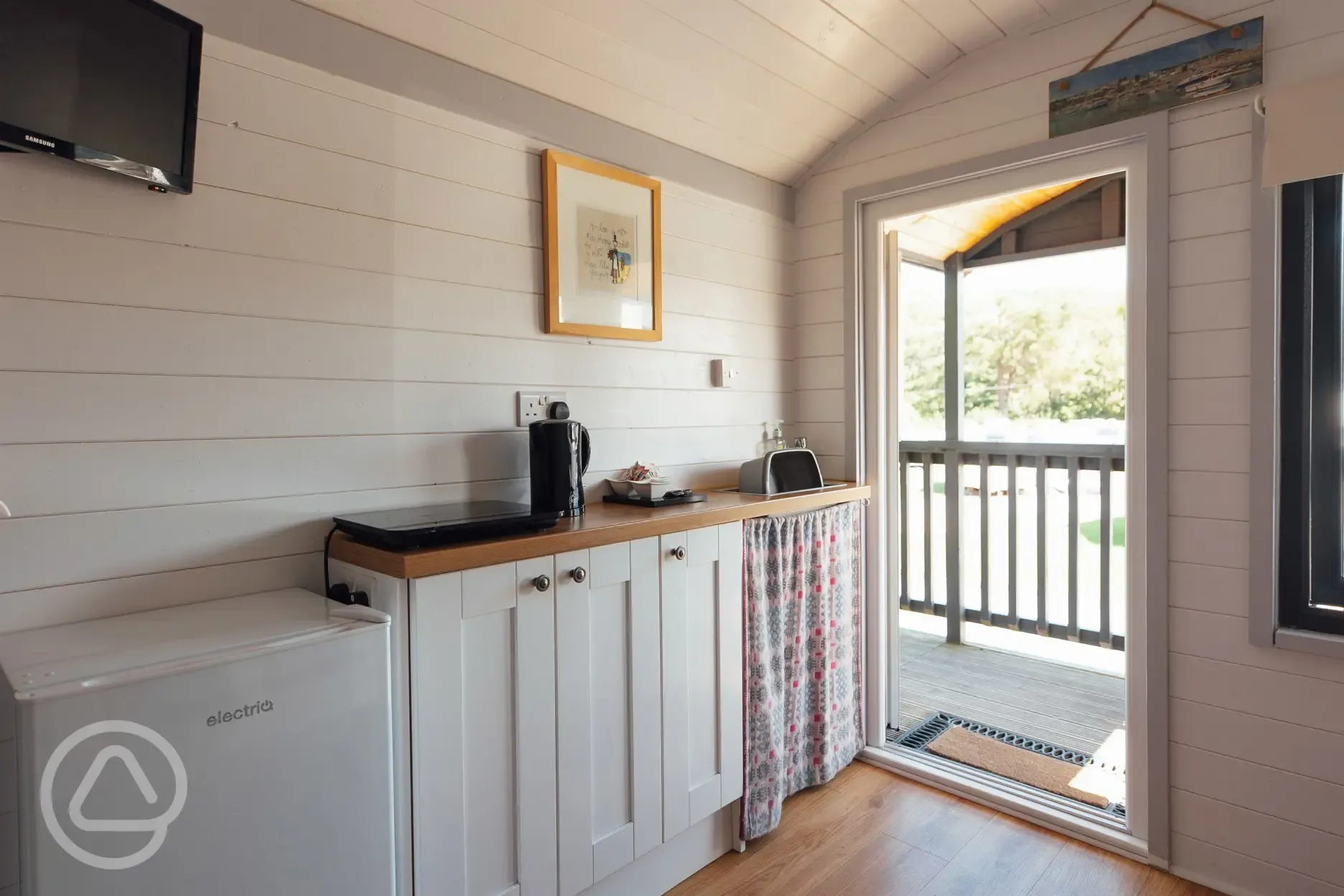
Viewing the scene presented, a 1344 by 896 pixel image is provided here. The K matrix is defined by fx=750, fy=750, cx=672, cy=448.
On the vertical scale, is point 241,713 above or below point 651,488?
below

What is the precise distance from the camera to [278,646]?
1.21 m

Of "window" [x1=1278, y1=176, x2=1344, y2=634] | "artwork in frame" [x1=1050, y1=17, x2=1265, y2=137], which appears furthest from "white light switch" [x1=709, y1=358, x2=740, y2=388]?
"window" [x1=1278, y1=176, x2=1344, y2=634]

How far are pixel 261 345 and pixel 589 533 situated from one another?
0.80 metres

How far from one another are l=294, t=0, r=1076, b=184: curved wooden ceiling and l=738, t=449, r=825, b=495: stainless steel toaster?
41.3 inches

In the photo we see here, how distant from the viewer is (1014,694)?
324 centimetres

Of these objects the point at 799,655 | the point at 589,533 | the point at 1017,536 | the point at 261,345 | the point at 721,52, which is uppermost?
the point at 721,52

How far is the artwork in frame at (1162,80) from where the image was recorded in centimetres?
188

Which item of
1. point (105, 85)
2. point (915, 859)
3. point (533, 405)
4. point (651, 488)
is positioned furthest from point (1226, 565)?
point (105, 85)

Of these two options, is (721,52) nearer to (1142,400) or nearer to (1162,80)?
(1162,80)

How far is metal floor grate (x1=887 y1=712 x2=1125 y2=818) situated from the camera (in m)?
2.67

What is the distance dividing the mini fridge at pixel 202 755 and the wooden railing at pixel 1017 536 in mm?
2888

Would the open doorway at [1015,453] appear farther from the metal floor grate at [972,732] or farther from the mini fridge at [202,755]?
the mini fridge at [202,755]

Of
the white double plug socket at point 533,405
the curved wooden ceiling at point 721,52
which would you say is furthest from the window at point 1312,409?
the white double plug socket at point 533,405

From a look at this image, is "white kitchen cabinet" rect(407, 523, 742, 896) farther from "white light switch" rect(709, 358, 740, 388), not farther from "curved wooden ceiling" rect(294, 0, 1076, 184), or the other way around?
"curved wooden ceiling" rect(294, 0, 1076, 184)
